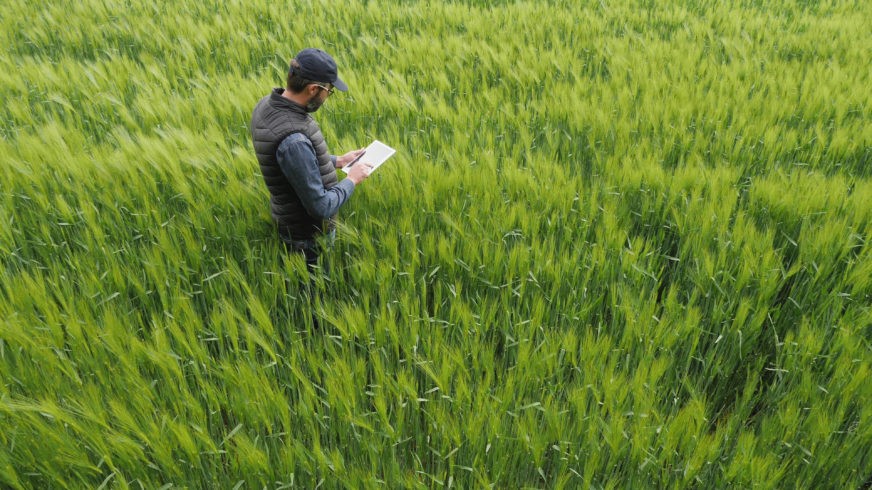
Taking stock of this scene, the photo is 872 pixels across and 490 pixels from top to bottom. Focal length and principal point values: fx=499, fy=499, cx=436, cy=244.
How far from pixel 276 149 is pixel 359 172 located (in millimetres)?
324

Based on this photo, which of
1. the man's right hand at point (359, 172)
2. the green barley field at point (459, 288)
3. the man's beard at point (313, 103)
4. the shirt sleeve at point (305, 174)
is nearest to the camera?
the green barley field at point (459, 288)

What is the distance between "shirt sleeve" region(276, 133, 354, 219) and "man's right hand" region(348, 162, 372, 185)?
13cm

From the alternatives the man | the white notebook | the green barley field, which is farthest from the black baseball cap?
the green barley field

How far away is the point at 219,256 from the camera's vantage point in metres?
1.94

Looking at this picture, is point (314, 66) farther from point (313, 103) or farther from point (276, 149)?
point (276, 149)

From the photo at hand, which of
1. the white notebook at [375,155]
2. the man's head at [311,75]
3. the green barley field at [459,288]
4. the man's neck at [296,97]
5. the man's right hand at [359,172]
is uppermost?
the man's head at [311,75]

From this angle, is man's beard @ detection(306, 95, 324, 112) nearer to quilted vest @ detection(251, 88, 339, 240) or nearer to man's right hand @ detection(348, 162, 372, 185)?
quilted vest @ detection(251, 88, 339, 240)

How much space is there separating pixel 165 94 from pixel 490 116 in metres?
2.21

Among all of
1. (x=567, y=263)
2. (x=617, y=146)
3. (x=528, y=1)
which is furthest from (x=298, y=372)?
(x=528, y=1)

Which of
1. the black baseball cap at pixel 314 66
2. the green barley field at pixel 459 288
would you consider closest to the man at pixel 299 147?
the black baseball cap at pixel 314 66

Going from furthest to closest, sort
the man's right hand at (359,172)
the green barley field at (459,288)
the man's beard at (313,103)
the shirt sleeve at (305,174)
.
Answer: the man's right hand at (359,172) < the man's beard at (313,103) < the shirt sleeve at (305,174) < the green barley field at (459,288)

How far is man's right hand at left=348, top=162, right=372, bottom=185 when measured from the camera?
1888 millimetres

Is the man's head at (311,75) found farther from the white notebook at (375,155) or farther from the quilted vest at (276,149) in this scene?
the white notebook at (375,155)

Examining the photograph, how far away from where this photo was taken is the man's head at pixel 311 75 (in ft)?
5.49
